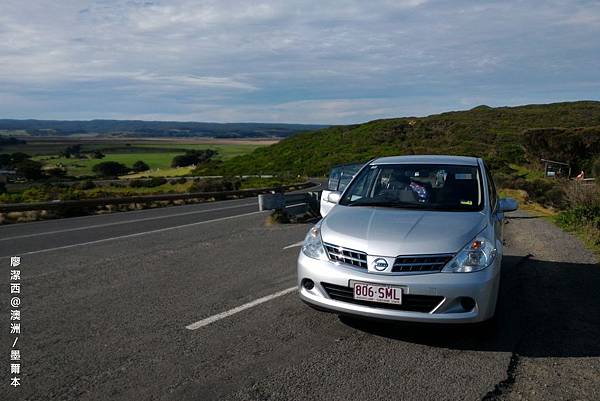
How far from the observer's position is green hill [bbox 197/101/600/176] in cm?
5319

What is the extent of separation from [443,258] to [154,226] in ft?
34.5

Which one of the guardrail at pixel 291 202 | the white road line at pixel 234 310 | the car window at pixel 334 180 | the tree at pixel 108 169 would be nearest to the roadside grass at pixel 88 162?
the tree at pixel 108 169

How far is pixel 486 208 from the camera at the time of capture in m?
5.46

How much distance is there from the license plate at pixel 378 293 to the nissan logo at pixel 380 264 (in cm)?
14

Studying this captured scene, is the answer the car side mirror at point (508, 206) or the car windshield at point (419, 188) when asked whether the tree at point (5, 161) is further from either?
the car side mirror at point (508, 206)

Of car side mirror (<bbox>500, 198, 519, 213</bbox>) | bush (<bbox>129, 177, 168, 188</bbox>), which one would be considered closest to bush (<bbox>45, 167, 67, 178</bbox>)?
bush (<bbox>129, 177, 168, 188</bbox>)

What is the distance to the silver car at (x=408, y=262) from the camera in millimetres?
4363

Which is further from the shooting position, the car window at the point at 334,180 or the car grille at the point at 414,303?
the car window at the point at 334,180

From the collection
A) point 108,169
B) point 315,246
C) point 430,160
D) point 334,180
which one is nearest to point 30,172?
point 108,169

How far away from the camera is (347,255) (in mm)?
4680

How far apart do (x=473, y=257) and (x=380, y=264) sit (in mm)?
797

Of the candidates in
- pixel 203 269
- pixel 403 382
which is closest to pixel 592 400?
pixel 403 382

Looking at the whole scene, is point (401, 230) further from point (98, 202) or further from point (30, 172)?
point (30, 172)

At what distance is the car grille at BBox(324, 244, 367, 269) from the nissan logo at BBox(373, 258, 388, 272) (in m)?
0.10
